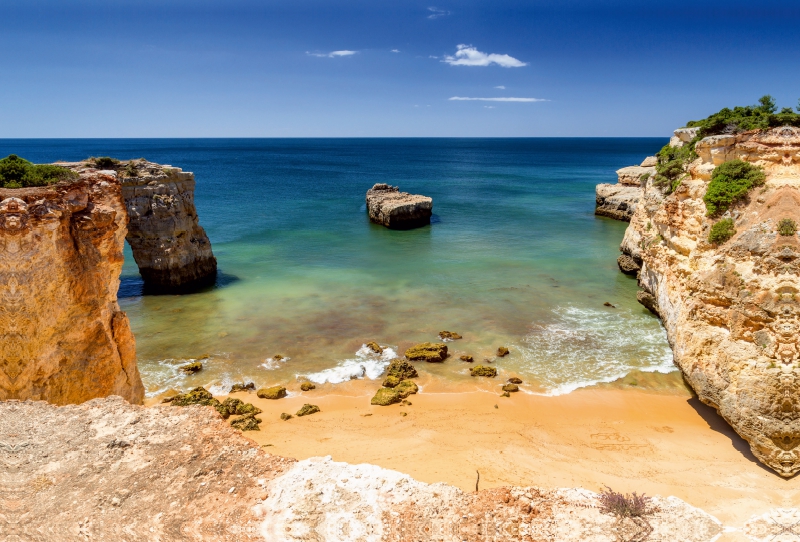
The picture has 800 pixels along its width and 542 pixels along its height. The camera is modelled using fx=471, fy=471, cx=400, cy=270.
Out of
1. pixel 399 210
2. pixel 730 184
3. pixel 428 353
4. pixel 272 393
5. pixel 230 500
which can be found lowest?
pixel 272 393

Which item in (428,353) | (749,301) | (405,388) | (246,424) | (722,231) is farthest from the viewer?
(428,353)

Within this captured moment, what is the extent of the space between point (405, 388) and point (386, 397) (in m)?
0.97

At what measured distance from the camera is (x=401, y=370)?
733 inches

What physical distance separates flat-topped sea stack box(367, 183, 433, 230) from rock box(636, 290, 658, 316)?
24437mm

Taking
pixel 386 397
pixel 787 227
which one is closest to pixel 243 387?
pixel 386 397

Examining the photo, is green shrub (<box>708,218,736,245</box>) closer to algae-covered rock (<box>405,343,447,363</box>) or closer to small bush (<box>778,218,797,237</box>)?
small bush (<box>778,218,797,237</box>)

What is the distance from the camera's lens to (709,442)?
14.1 meters

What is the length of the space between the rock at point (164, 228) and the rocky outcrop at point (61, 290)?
15098 mm

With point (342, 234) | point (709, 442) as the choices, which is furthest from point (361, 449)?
point (342, 234)

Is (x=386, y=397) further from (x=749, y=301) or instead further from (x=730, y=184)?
(x=730, y=184)

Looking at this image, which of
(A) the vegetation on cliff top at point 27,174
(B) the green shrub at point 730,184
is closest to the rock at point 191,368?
(A) the vegetation on cliff top at point 27,174

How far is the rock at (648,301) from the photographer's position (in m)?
23.3

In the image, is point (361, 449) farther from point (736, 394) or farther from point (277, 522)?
point (736, 394)

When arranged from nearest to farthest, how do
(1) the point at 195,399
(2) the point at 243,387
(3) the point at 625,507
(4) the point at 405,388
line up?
1. (3) the point at 625,507
2. (1) the point at 195,399
3. (4) the point at 405,388
4. (2) the point at 243,387
